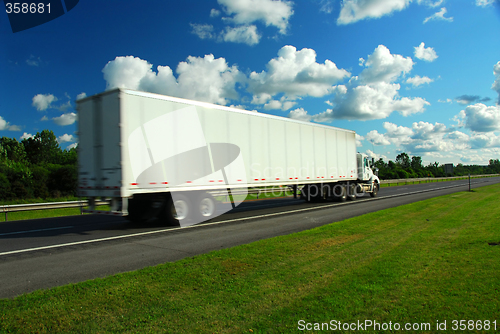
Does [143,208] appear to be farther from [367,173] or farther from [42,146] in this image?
[42,146]

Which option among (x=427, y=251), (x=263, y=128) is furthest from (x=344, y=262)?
(x=263, y=128)

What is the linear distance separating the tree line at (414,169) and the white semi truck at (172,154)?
1549 inches

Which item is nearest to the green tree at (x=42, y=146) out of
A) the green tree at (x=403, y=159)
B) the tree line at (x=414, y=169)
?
the tree line at (x=414, y=169)

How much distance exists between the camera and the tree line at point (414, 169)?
70.2 m

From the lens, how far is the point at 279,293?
169 inches

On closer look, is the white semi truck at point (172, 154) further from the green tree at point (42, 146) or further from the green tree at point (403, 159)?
the green tree at point (403, 159)

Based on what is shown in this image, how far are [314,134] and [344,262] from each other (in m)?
13.0

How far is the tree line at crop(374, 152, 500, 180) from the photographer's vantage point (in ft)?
230

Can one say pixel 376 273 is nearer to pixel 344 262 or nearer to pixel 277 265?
pixel 344 262

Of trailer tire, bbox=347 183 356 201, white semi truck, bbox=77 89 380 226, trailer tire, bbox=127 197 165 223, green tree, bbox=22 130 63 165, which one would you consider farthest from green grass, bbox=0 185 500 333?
green tree, bbox=22 130 63 165

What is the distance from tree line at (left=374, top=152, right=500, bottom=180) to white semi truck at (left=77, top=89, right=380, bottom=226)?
39.3 meters

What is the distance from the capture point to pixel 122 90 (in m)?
9.78

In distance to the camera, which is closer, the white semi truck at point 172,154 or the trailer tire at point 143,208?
the white semi truck at point 172,154

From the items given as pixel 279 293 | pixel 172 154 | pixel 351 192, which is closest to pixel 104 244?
pixel 172 154
